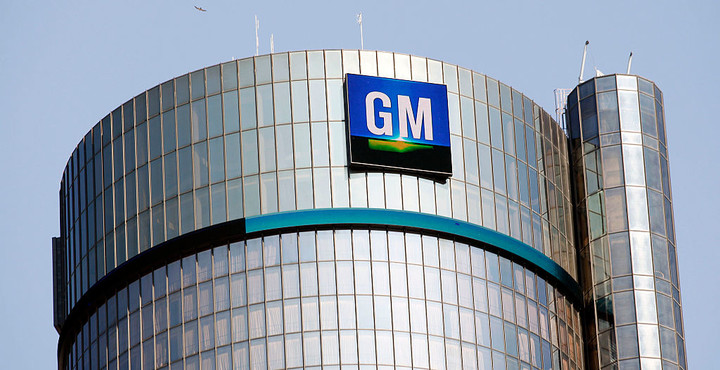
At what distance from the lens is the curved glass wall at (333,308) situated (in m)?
108

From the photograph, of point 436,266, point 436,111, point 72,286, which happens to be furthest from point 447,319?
point 72,286

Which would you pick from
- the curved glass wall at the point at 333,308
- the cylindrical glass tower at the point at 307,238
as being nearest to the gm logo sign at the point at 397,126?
the cylindrical glass tower at the point at 307,238

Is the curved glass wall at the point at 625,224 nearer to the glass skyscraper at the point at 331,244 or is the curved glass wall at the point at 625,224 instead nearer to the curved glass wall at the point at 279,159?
the glass skyscraper at the point at 331,244

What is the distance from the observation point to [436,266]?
111000 millimetres

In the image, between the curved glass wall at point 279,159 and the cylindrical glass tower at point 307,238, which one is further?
the curved glass wall at point 279,159

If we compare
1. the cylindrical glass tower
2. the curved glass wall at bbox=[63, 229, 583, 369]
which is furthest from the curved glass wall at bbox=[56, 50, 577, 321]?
Result: the curved glass wall at bbox=[63, 229, 583, 369]

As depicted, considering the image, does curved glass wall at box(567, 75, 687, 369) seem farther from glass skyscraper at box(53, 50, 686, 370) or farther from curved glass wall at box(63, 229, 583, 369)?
curved glass wall at box(63, 229, 583, 369)

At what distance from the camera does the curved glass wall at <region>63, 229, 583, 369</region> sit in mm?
107875

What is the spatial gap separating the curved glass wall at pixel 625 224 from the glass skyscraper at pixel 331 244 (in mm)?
155

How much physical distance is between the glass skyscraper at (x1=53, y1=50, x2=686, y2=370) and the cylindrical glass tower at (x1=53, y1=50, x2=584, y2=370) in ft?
0.37

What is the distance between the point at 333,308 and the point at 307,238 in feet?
15.8

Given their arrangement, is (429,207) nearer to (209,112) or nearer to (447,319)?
(447,319)

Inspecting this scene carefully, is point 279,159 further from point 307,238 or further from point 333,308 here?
point 333,308

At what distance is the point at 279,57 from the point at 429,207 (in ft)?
43.4
